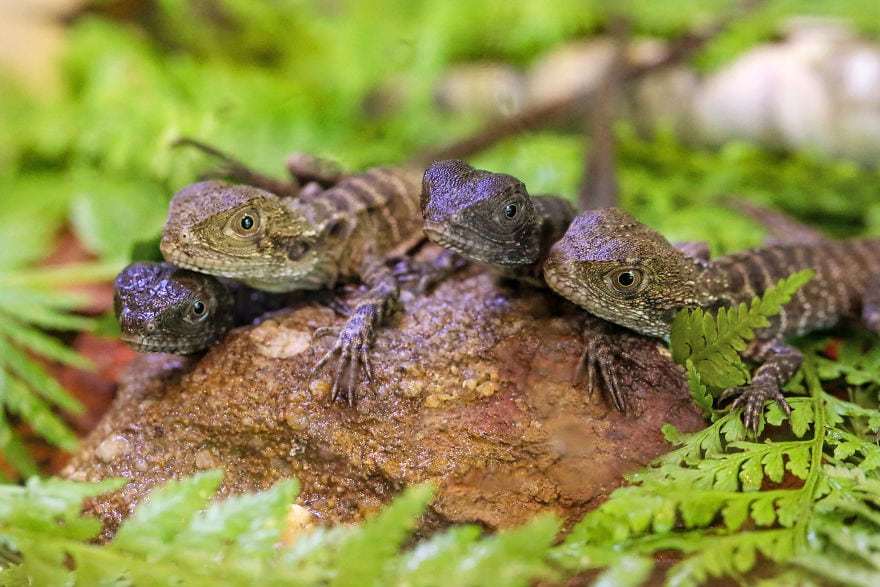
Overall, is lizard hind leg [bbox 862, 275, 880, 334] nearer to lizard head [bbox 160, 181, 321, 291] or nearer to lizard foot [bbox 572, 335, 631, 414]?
lizard foot [bbox 572, 335, 631, 414]

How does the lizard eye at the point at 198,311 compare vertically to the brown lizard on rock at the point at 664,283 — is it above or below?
below

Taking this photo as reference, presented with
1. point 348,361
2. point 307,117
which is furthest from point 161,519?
point 307,117

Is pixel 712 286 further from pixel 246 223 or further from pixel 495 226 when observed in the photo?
pixel 246 223

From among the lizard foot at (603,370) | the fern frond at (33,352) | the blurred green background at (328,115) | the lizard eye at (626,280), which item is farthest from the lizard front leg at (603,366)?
the fern frond at (33,352)

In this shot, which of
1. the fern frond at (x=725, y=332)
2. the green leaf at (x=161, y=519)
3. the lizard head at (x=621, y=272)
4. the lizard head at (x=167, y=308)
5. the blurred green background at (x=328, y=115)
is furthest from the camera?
the blurred green background at (x=328, y=115)

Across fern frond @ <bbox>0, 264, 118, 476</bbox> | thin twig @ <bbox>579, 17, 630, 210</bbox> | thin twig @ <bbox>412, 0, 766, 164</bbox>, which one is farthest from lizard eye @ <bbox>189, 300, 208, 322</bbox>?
thin twig @ <bbox>412, 0, 766, 164</bbox>

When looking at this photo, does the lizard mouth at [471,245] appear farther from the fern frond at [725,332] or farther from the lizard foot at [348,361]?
the fern frond at [725,332]
